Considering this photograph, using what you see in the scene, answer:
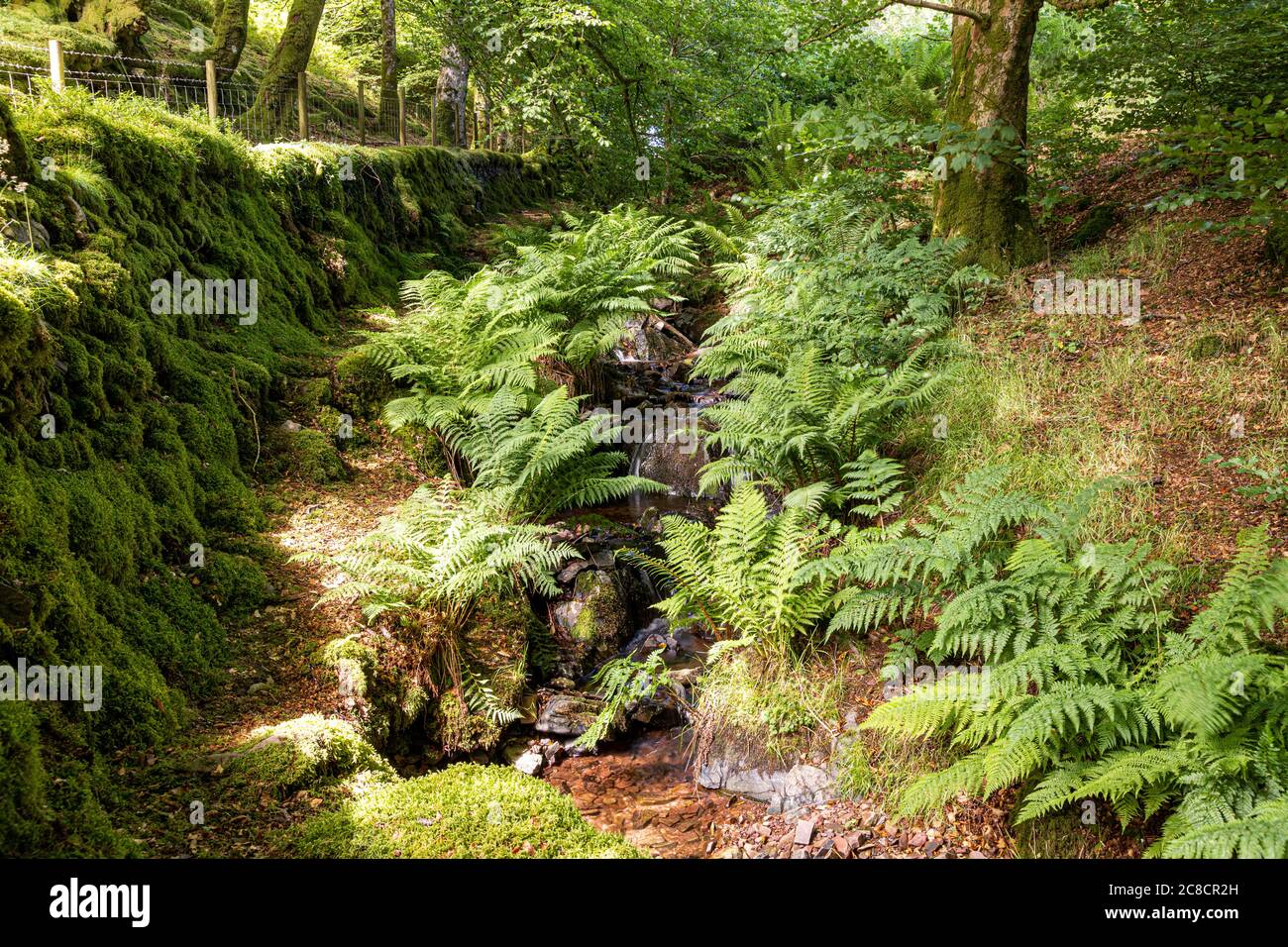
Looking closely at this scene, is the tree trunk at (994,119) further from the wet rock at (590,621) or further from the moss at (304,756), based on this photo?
the moss at (304,756)

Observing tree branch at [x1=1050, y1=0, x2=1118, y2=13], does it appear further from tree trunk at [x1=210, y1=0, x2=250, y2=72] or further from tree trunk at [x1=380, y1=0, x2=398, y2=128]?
tree trunk at [x1=210, y1=0, x2=250, y2=72]

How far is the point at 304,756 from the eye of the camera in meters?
3.31

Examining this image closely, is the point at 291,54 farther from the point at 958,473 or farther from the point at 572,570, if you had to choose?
the point at 958,473

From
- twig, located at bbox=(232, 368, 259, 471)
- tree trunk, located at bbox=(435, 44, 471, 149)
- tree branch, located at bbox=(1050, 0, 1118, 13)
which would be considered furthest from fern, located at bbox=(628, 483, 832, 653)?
tree trunk, located at bbox=(435, 44, 471, 149)

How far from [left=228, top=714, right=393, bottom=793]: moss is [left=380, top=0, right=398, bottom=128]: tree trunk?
13.6 meters

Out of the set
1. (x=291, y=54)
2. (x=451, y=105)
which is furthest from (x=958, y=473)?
(x=451, y=105)

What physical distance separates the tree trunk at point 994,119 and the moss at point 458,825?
641 centimetres

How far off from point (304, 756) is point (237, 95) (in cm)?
1077

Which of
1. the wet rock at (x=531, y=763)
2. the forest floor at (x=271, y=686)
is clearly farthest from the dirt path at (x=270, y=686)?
the wet rock at (x=531, y=763)

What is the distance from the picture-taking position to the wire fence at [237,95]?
6.39 m

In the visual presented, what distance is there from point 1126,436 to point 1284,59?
4.20m

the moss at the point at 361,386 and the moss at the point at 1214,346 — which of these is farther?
the moss at the point at 361,386
